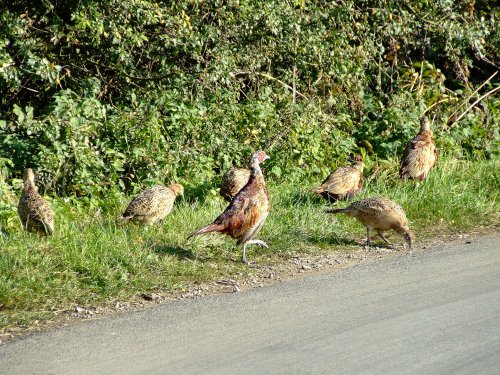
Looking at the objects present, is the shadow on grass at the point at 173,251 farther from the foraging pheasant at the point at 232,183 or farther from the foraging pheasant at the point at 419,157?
the foraging pheasant at the point at 419,157

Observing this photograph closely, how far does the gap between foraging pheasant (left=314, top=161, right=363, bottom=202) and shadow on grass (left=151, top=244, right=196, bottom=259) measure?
2.66 metres

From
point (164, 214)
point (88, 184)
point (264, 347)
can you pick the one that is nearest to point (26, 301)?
point (264, 347)

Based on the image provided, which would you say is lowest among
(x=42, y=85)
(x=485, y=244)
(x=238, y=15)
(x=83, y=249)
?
(x=485, y=244)

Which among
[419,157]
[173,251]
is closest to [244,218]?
[173,251]

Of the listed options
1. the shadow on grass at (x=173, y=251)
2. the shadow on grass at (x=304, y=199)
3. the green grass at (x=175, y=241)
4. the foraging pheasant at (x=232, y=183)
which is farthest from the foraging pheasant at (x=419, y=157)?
the shadow on grass at (x=173, y=251)

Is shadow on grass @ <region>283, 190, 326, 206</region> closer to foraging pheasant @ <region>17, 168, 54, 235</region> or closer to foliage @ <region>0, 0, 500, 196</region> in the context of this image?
foliage @ <region>0, 0, 500, 196</region>

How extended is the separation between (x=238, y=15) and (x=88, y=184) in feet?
10.9

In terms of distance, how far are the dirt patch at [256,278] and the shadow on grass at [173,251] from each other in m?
0.64

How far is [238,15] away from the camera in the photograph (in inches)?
474

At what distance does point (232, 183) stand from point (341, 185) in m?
1.38

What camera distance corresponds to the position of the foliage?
10.8m

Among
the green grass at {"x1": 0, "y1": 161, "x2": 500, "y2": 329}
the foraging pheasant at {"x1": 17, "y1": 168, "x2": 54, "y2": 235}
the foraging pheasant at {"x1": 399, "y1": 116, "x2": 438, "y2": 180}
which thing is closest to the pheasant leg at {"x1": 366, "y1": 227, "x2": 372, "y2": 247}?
the green grass at {"x1": 0, "y1": 161, "x2": 500, "y2": 329}

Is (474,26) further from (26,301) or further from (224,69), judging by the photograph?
(26,301)

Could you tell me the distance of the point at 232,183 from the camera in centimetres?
1073
